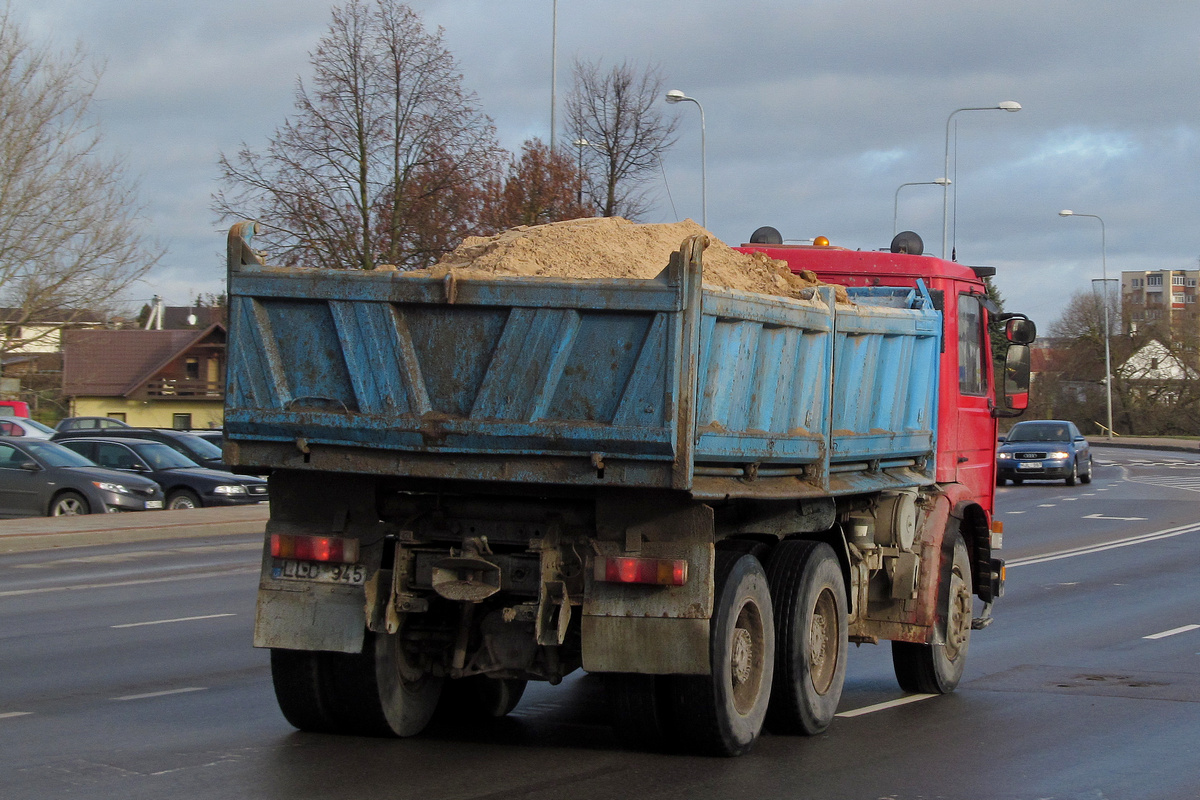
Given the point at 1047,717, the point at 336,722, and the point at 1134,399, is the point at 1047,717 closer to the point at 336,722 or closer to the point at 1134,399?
the point at 336,722

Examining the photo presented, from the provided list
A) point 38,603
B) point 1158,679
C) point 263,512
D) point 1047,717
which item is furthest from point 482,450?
point 263,512

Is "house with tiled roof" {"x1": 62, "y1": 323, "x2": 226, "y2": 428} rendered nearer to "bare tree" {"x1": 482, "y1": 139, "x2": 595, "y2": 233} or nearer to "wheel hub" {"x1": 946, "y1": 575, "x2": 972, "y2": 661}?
"bare tree" {"x1": 482, "y1": 139, "x2": 595, "y2": 233}

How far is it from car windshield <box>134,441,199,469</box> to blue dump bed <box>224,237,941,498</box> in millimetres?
20527

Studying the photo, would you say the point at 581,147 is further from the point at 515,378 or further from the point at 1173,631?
the point at 515,378

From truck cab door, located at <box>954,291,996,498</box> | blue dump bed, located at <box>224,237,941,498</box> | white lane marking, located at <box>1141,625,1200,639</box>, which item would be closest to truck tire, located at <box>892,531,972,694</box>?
truck cab door, located at <box>954,291,996,498</box>

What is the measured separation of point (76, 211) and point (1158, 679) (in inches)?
1157

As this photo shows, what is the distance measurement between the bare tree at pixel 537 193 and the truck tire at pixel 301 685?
814 inches

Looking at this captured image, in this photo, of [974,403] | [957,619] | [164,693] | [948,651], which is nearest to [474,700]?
[164,693]

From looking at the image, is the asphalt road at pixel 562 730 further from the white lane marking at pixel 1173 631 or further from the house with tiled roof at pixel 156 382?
the house with tiled roof at pixel 156 382

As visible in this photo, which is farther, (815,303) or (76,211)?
(76,211)

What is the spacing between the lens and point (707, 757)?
22.3ft

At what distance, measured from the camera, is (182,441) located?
28.6m

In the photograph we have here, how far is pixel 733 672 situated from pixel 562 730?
50.5 inches

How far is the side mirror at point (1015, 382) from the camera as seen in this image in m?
10.1
